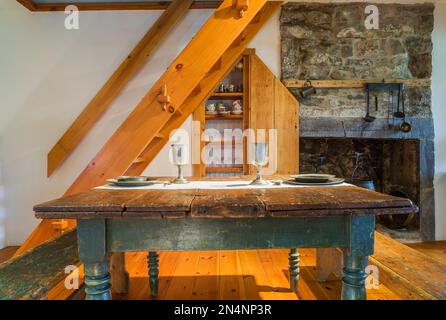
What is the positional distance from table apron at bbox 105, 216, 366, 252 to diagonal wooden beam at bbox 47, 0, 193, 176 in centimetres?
251

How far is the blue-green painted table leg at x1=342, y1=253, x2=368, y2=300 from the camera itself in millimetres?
1126

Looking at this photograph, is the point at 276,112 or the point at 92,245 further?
the point at 276,112

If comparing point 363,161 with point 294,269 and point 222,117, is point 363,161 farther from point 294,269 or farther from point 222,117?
point 294,269

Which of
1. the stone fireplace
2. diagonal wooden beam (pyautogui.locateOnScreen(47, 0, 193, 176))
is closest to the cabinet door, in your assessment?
the stone fireplace

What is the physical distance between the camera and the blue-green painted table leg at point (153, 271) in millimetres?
1969

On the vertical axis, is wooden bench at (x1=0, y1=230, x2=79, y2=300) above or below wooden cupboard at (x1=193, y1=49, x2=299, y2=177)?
below

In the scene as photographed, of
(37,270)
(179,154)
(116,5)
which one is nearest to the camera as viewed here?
(37,270)

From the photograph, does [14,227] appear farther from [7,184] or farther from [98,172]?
[98,172]

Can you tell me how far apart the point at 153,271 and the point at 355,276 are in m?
1.30

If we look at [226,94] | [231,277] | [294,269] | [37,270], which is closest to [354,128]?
[226,94]

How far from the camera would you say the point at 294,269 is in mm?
2061

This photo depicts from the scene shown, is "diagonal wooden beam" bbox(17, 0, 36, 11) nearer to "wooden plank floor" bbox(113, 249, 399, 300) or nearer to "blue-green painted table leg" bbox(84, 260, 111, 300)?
"wooden plank floor" bbox(113, 249, 399, 300)
